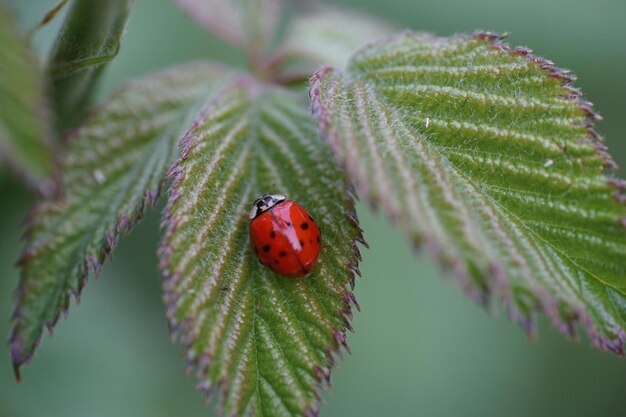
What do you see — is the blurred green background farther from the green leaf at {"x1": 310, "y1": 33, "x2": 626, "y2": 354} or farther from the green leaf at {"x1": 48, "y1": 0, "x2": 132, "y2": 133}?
the green leaf at {"x1": 310, "y1": 33, "x2": 626, "y2": 354}

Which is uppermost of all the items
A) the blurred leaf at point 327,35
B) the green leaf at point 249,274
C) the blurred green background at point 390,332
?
the blurred leaf at point 327,35

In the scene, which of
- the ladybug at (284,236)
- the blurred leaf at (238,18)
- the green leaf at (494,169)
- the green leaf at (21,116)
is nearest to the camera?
the green leaf at (21,116)

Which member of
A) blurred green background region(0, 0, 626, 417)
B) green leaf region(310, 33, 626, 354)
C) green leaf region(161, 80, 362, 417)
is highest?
green leaf region(310, 33, 626, 354)

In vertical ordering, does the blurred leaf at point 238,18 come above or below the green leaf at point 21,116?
below

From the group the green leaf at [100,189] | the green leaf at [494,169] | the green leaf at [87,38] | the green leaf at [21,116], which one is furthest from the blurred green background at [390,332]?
the green leaf at [494,169]

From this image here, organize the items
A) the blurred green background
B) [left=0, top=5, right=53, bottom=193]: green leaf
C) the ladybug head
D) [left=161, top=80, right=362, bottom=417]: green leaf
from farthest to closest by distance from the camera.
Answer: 1. the blurred green background
2. the ladybug head
3. [left=161, top=80, right=362, bottom=417]: green leaf
4. [left=0, top=5, right=53, bottom=193]: green leaf

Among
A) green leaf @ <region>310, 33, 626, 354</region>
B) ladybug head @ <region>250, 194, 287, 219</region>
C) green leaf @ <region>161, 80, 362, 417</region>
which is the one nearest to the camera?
green leaf @ <region>310, 33, 626, 354</region>

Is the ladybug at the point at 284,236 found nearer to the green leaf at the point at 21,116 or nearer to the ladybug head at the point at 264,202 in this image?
the ladybug head at the point at 264,202

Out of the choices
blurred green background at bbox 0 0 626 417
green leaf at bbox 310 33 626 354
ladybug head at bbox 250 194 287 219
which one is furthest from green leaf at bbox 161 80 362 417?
blurred green background at bbox 0 0 626 417

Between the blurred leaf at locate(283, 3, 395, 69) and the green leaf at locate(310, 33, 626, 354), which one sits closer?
the green leaf at locate(310, 33, 626, 354)
